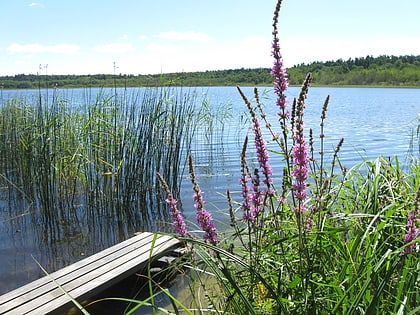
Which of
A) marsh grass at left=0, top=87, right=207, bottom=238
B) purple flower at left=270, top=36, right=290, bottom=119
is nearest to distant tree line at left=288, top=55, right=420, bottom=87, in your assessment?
marsh grass at left=0, top=87, right=207, bottom=238

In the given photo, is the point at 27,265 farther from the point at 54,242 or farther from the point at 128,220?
the point at 128,220

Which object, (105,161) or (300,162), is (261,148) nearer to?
(300,162)

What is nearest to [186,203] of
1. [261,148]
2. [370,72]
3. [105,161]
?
[105,161]

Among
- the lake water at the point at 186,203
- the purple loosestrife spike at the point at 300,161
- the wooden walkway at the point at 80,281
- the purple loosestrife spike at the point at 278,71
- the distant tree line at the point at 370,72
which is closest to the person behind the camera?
the purple loosestrife spike at the point at 300,161

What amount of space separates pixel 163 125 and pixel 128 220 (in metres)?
1.59

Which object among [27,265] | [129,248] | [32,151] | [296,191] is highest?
[296,191]

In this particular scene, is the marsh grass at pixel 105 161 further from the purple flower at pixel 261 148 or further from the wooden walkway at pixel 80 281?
the purple flower at pixel 261 148

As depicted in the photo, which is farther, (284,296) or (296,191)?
(284,296)

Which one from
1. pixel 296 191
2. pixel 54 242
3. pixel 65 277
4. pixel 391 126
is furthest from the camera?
pixel 391 126

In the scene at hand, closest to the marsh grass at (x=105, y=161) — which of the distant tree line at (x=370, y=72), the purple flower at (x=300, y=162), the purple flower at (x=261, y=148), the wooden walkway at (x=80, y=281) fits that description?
the wooden walkway at (x=80, y=281)

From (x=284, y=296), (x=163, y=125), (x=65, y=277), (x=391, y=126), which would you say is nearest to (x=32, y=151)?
(x=163, y=125)

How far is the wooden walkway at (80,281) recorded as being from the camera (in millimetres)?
3518

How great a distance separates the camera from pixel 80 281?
3.99m

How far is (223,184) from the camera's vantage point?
9477mm
